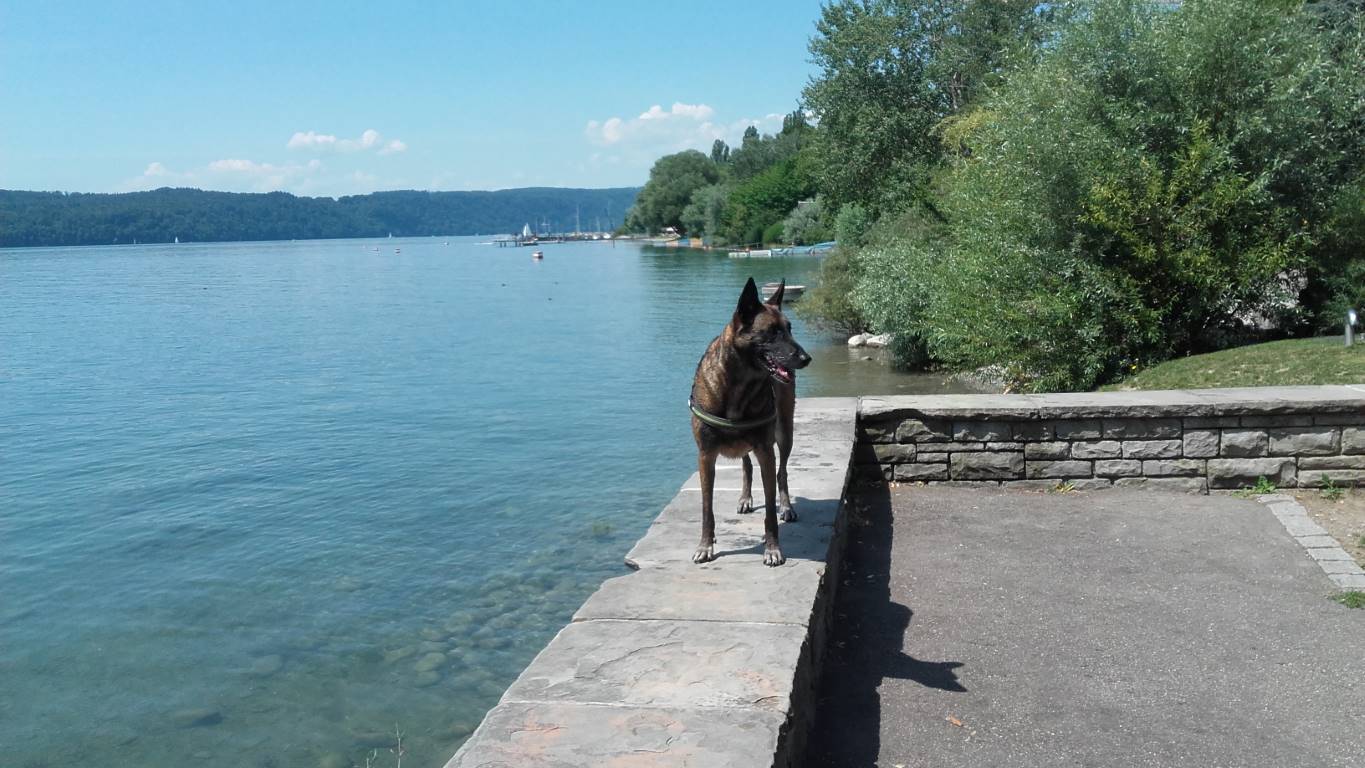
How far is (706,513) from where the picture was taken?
557 centimetres

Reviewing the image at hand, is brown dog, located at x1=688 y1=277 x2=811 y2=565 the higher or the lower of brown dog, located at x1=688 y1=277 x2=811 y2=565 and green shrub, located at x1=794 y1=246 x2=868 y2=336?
the higher

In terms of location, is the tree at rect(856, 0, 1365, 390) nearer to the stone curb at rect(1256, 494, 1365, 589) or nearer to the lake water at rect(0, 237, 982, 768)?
the lake water at rect(0, 237, 982, 768)

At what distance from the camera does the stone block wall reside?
8000 mm

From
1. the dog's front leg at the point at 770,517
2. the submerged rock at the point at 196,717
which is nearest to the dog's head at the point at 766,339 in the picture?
the dog's front leg at the point at 770,517

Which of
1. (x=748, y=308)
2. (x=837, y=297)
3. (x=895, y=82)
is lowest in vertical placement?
(x=837, y=297)

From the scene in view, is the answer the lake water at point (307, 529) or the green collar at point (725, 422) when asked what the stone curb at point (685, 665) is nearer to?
the green collar at point (725, 422)

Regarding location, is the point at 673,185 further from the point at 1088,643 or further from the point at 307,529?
the point at 1088,643

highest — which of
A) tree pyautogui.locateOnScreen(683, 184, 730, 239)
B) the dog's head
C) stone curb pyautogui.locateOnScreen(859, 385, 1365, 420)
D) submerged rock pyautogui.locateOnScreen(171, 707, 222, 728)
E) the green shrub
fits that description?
tree pyautogui.locateOnScreen(683, 184, 730, 239)

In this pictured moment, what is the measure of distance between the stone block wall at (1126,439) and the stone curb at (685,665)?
2.36 metres

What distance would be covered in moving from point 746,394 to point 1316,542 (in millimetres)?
4185

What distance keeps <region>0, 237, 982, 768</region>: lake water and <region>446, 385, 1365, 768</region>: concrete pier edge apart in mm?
3251

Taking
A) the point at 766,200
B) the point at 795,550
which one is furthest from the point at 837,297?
the point at 766,200

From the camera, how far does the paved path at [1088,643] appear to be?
15.0 ft

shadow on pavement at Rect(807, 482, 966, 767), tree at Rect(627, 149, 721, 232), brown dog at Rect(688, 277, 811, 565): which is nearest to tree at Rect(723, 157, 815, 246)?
tree at Rect(627, 149, 721, 232)
